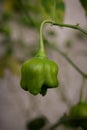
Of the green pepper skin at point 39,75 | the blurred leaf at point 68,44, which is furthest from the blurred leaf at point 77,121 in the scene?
the blurred leaf at point 68,44

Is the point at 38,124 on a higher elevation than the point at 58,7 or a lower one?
lower

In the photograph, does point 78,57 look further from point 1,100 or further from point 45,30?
point 1,100

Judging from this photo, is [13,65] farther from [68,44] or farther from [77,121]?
[77,121]

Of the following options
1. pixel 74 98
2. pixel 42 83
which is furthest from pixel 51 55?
pixel 42 83

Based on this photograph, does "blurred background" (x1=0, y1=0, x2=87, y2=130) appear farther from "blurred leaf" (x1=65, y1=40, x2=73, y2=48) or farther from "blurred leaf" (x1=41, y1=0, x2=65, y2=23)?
"blurred leaf" (x1=41, y1=0, x2=65, y2=23)

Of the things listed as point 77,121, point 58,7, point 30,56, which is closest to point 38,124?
point 77,121
